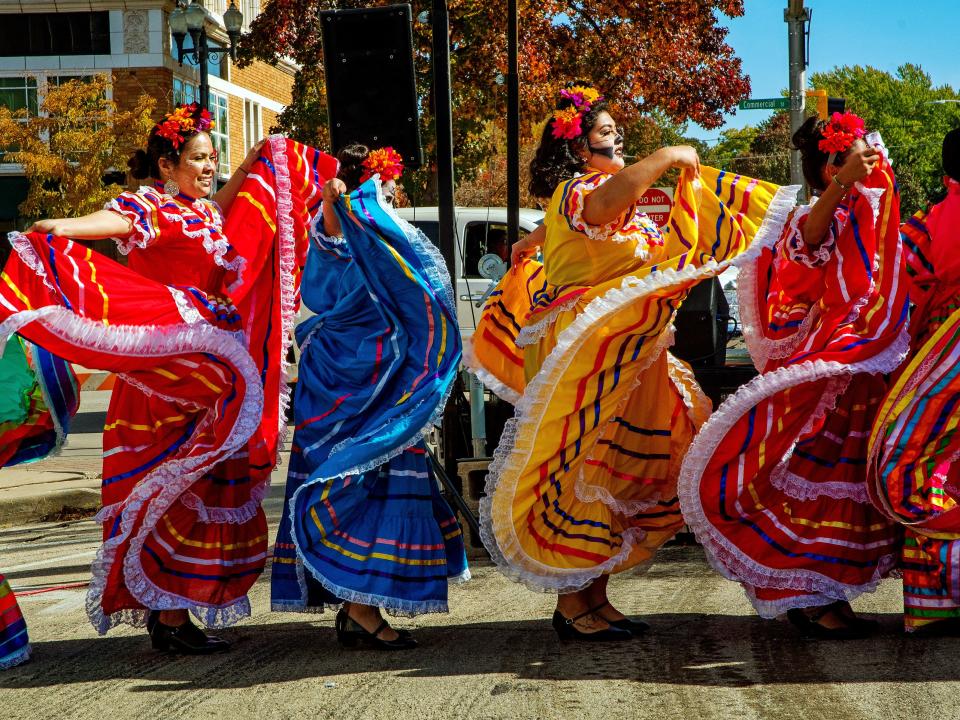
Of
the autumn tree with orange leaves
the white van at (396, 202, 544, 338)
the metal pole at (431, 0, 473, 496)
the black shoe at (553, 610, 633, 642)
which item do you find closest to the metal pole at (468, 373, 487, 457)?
the metal pole at (431, 0, 473, 496)

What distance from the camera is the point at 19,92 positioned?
24422 mm

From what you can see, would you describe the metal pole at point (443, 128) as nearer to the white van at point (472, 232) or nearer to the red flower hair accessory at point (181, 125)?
the red flower hair accessory at point (181, 125)

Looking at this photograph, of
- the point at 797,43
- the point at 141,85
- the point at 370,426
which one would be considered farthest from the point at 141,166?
the point at 141,85

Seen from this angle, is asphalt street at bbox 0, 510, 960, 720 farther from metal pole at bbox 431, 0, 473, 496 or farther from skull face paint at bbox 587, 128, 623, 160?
metal pole at bbox 431, 0, 473, 496

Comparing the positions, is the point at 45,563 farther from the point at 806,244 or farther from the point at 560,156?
the point at 806,244

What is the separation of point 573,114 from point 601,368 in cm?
91

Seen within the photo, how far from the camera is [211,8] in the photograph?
27.4 metres

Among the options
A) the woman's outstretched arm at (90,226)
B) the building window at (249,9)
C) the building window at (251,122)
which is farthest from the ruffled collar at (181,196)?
the building window at (249,9)

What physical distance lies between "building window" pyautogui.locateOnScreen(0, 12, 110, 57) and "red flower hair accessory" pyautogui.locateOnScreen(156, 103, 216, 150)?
21.4 meters

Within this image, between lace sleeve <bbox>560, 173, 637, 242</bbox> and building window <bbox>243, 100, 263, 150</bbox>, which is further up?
building window <bbox>243, 100, 263, 150</bbox>

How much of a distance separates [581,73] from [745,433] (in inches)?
501

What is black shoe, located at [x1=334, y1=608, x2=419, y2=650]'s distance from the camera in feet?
13.2

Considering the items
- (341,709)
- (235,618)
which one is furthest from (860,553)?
(235,618)

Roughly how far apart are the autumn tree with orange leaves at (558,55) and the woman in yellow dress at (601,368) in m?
11.4
